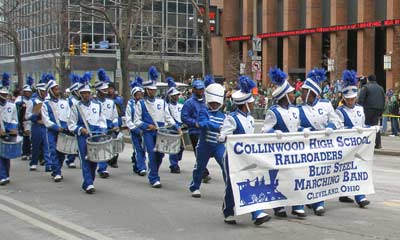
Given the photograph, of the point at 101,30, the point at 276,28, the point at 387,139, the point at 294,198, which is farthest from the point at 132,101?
the point at 101,30

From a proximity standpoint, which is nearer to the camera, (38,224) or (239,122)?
(239,122)

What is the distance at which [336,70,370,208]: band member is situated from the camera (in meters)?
9.15

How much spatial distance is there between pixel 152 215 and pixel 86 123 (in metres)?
2.91

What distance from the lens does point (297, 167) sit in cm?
838

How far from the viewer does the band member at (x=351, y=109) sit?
30.0ft

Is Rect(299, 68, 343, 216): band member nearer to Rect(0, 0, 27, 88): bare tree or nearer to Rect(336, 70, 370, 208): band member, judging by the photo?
Rect(336, 70, 370, 208): band member

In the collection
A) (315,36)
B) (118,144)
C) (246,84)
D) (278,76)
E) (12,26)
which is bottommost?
(118,144)

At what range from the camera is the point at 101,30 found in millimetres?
67188

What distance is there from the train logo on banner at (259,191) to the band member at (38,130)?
21.8 feet

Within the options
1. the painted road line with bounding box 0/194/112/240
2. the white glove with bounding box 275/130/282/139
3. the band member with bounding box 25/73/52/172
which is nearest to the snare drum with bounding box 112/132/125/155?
the band member with bounding box 25/73/52/172

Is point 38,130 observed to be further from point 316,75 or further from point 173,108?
point 316,75

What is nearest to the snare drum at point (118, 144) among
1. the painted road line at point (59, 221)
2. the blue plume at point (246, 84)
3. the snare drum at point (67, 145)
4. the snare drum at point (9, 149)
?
the snare drum at point (67, 145)

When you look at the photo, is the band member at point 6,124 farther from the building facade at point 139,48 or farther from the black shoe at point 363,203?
the building facade at point 139,48

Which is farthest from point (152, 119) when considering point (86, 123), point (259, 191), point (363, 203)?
point (363, 203)
